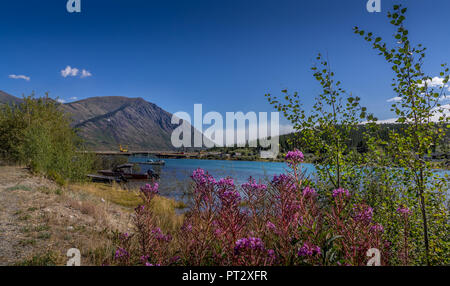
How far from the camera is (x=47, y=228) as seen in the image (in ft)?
18.0

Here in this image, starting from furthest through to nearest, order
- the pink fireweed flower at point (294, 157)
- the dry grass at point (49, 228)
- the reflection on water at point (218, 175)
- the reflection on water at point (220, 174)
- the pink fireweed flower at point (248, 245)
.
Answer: the reflection on water at point (218, 175) → the reflection on water at point (220, 174) → the dry grass at point (49, 228) → the pink fireweed flower at point (294, 157) → the pink fireweed flower at point (248, 245)

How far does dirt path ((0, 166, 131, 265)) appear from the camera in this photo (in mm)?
3859

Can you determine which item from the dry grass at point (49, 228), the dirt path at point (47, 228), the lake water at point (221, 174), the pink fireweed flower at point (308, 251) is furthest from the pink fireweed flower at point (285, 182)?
the dirt path at point (47, 228)

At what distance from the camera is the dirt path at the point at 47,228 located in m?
3.86

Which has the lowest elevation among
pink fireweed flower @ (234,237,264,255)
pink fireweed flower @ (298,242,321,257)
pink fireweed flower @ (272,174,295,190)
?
pink fireweed flower @ (298,242,321,257)

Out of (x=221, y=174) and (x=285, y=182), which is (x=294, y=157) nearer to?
(x=285, y=182)

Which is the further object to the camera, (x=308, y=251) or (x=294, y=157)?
(x=294, y=157)

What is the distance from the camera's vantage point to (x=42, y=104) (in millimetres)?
21812

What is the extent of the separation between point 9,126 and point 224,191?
2715 centimetres

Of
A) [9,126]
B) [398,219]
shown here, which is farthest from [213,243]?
[9,126]

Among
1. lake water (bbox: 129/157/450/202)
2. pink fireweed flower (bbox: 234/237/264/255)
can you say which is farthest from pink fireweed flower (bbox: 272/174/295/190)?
pink fireweed flower (bbox: 234/237/264/255)

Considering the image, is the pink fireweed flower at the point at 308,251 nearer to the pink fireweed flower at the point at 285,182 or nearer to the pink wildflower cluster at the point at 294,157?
the pink fireweed flower at the point at 285,182

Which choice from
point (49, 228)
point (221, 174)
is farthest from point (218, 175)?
point (49, 228)

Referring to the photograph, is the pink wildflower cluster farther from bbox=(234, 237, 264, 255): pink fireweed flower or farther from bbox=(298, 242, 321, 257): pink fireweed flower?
bbox=(234, 237, 264, 255): pink fireweed flower
